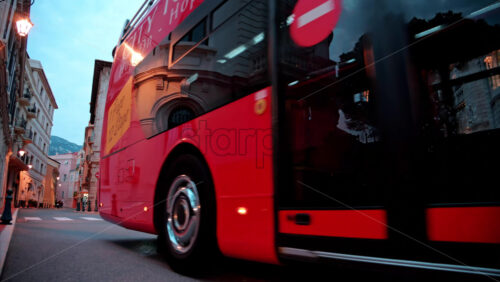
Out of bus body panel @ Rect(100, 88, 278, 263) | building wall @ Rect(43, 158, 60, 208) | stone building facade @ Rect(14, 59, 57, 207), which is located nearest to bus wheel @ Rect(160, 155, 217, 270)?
bus body panel @ Rect(100, 88, 278, 263)

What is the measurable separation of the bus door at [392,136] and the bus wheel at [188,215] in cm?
85

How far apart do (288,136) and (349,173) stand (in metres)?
0.45

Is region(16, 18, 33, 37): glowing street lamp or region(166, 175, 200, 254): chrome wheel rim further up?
region(16, 18, 33, 37): glowing street lamp

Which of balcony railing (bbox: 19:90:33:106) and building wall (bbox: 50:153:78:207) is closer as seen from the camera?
balcony railing (bbox: 19:90:33:106)

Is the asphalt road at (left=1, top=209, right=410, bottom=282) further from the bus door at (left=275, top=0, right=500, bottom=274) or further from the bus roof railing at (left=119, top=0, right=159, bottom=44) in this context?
the bus roof railing at (left=119, top=0, right=159, bottom=44)

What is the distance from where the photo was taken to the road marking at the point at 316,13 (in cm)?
192

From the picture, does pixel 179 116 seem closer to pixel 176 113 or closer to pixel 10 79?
pixel 176 113

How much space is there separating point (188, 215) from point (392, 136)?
6.39ft

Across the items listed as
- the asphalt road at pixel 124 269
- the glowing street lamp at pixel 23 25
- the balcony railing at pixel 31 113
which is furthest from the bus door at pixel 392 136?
the balcony railing at pixel 31 113

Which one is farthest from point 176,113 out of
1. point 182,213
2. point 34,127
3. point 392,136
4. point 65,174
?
point 65,174

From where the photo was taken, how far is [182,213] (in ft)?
9.75

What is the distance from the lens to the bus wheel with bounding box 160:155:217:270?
2.58 m

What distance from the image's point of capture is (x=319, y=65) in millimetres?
1983

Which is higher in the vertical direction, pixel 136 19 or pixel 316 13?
pixel 136 19
